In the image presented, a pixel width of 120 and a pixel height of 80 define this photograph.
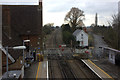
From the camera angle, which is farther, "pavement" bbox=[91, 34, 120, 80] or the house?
the house

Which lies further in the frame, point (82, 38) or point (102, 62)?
point (82, 38)

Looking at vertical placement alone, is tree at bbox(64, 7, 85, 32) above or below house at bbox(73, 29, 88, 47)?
above

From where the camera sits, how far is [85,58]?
51.1ft

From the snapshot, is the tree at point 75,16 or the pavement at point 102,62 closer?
the pavement at point 102,62

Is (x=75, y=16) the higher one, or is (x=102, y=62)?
(x=75, y=16)

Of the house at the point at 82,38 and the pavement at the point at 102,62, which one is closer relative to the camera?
the pavement at the point at 102,62

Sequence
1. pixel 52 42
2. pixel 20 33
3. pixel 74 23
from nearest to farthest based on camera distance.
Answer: pixel 20 33, pixel 74 23, pixel 52 42

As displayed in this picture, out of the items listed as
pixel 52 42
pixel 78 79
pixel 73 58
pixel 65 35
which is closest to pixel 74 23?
pixel 65 35

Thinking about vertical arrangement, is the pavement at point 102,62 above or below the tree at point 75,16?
below

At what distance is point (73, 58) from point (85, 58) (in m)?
1.36

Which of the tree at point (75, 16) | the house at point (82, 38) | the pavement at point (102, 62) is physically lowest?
the pavement at point (102, 62)

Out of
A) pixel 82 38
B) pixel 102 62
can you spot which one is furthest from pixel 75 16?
pixel 102 62

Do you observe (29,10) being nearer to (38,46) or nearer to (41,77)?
(38,46)

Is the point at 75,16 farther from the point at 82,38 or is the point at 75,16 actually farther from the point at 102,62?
the point at 102,62
